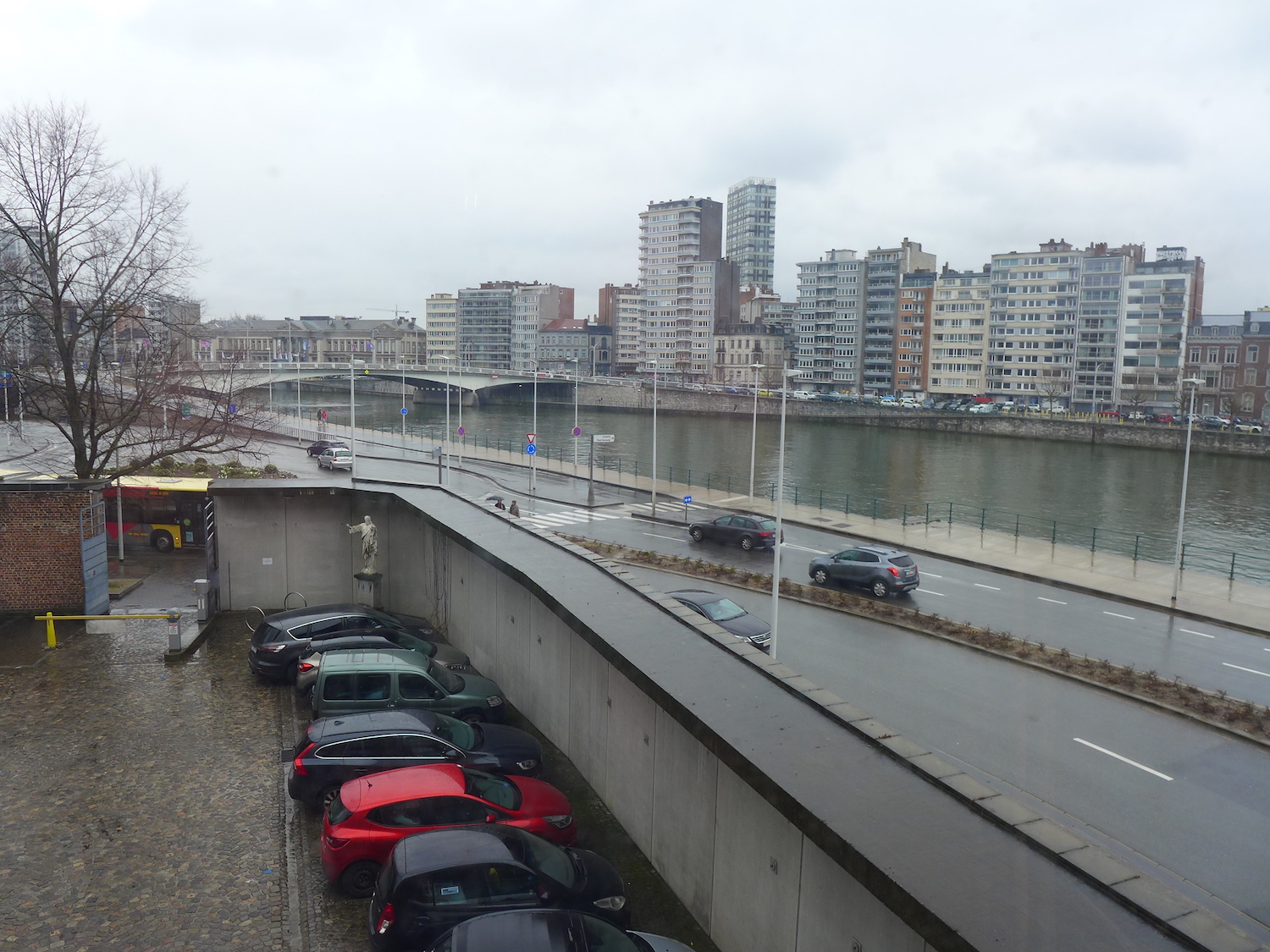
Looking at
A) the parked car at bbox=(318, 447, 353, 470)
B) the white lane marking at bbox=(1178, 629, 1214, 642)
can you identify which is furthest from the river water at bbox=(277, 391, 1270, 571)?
the parked car at bbox=(318, 447, 353, 470)

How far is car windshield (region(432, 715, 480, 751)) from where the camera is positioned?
26.8 ft

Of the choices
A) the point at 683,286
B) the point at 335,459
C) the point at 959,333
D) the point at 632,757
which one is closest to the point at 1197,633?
the point at 632,757

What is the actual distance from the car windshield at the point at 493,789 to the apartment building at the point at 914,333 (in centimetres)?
10364

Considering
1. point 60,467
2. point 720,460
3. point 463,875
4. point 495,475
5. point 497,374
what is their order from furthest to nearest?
1. point 497,374
2. point 720,460
3. point 495,475
4. point 60,467
5. point 463,875

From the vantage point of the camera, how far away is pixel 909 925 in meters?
4.13

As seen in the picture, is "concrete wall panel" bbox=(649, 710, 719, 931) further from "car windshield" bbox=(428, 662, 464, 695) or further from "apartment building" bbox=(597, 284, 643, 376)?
"apartment building" bbox=(597, 284, 643, 376)

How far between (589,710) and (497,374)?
81817 millimetres

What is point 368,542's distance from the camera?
46.4 ft

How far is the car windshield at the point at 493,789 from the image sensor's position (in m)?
6.95

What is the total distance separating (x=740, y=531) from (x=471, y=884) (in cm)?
2049

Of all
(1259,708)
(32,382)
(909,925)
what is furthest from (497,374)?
(909,925)

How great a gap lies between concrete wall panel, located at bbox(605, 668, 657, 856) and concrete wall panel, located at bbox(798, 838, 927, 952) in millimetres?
2184

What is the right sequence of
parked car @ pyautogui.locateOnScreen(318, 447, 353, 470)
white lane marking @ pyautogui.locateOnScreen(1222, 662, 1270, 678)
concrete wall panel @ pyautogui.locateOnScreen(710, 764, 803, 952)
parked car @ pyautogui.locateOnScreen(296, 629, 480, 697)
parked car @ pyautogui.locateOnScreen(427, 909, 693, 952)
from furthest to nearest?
1. parked car @ pyautogui.locateOnScreen(318, 447, 353, 470)
2. white lane marking @ pyautogui.locateOnScreen(1222, 662, 1270, 678)
3. parked car @ pyautogui.locateOnScreen(296, 629, 480, 697)
4. concrete wall panel @ pyautogui.locateOnScreen(710, 764, 803, 952)
5. parked car @ pyautogui.locateOnScreen(427, 909, 693, 952)

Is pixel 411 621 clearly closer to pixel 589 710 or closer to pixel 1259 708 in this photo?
pixel 589 710
